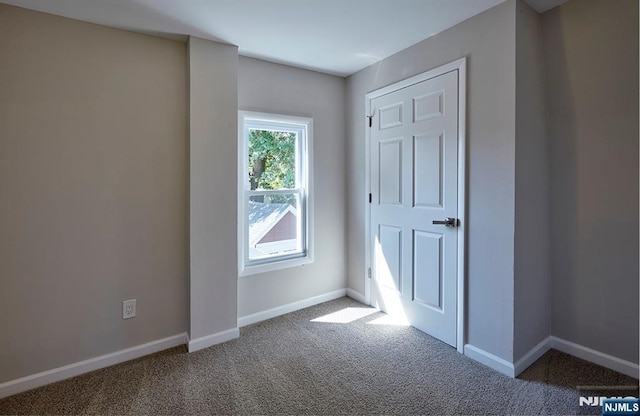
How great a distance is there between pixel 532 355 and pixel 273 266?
2103mm

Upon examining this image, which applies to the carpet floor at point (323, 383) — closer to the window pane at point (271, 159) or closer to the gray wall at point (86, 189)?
the gray wall at point (86, 189)

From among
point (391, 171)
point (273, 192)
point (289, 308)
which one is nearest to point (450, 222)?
point (391, 171)

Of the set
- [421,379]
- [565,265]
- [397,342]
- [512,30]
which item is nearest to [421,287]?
[397,342]

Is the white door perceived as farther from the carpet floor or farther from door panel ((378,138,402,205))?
the carpet floor

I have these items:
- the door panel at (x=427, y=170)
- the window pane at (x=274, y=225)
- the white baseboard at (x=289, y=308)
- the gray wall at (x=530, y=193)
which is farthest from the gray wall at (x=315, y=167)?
the gray wall at (x=530, y=193)

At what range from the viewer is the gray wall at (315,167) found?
288 centimetres

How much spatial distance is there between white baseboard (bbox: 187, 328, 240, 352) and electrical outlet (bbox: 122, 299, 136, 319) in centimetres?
46

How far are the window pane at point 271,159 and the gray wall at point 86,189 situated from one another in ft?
2.07

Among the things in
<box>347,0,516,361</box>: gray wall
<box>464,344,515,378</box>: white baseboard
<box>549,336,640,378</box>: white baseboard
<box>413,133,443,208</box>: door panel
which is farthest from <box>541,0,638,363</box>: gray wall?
<box>413,133,443,208</box>: door panel

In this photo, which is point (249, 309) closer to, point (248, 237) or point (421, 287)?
point (248, 237)

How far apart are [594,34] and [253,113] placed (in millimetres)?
2456

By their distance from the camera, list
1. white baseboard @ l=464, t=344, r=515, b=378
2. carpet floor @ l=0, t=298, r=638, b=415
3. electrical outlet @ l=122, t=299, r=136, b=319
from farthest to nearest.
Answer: electrical outlet @ l=122, t=299, r=136, b=319, white baseboard @ l=464, t=344, r=515, b=378, carpet floor @ l=0, t=298, r=638, b=415

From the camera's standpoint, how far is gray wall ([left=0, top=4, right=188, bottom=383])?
6.44 ft

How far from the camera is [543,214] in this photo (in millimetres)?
2268
